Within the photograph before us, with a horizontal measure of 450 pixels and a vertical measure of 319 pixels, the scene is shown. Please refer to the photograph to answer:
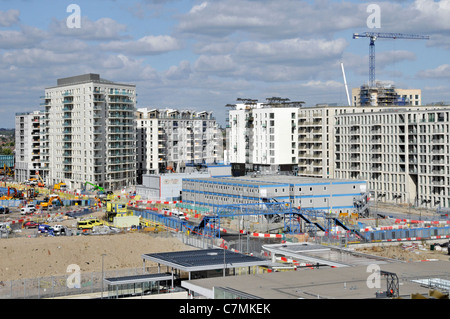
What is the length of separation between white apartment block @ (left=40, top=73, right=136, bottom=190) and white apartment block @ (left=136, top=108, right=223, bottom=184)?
980 centimetres

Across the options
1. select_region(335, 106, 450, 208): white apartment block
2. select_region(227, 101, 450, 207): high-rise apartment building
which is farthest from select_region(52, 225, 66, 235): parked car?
select_region(227, 101, 450, 207): high-rise apartment building

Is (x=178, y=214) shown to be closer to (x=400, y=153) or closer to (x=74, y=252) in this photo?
(x=74, y=252)

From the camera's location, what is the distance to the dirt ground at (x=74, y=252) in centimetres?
4131

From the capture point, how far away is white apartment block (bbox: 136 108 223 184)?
113m

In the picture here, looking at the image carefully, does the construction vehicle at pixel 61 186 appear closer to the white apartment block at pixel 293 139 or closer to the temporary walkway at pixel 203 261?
the white apartment block at pixel 293 139

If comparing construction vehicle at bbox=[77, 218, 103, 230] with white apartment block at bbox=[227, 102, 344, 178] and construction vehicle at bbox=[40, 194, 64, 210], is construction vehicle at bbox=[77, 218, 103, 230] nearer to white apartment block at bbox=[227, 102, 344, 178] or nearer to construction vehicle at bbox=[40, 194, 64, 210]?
construction vehicle at bbox=[40, 194, 64, 210]

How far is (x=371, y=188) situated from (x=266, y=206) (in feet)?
89.6

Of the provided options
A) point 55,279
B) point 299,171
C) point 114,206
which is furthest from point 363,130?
point 55,279

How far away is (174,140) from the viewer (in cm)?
11800

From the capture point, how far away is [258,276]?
25141 millimetres

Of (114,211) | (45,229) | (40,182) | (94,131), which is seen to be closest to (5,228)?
(45,229)

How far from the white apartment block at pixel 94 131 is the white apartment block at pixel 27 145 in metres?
14.4

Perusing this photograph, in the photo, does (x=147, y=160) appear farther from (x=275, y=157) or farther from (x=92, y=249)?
(x=92, y=249)

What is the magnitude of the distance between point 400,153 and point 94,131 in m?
46.0
